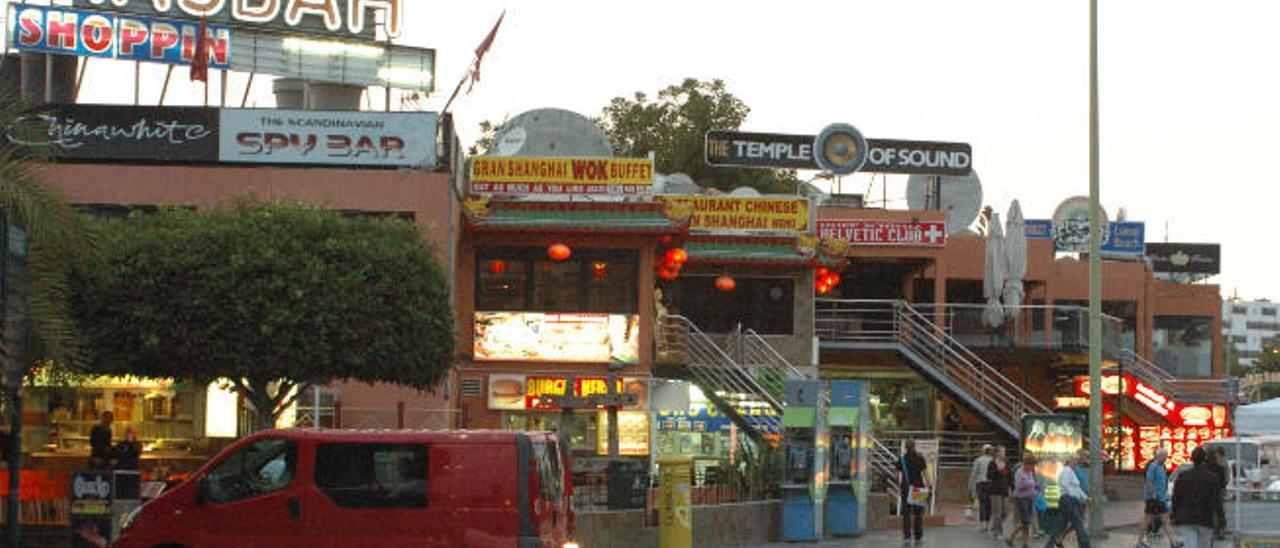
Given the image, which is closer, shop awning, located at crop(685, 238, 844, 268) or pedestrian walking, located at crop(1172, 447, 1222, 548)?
pedestrian walking, located at crop(1172, 447, 1222, 548)

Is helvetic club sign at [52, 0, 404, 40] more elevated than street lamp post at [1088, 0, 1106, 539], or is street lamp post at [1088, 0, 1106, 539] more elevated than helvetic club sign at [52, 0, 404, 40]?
helvetic club sign at [52, 0, 404, 40]

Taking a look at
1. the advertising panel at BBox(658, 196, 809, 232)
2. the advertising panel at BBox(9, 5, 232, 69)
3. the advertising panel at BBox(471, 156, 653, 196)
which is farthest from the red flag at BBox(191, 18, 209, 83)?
the advertising panel at BBox(658, 196, 809, 232)

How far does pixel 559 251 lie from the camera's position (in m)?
34.1

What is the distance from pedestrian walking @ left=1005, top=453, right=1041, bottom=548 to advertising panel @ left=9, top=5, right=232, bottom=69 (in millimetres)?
16794

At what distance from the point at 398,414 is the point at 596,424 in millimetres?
7224

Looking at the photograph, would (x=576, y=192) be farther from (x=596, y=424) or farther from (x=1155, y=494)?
(x=1155, y=494)

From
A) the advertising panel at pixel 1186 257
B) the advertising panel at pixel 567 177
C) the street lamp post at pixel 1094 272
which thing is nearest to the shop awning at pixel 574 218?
the advertising panel at pixel 567 177

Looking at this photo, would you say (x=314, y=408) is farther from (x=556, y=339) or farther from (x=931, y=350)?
(x=931, y=350)

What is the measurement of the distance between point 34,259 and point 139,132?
37.2 ft

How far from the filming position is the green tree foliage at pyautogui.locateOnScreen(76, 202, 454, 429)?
2384 centimetres

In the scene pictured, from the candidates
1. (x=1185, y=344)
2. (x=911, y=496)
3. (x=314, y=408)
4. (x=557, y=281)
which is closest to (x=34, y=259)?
(x=314, y=408)

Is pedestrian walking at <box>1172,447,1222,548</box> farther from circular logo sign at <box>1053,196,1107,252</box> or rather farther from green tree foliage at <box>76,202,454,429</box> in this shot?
circular logo sign at <box>1053,196,1107,252</box>

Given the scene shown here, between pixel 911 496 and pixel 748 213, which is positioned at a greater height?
pixel 748 213

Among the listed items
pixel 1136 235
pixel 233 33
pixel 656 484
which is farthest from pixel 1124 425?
pixel 233 33
